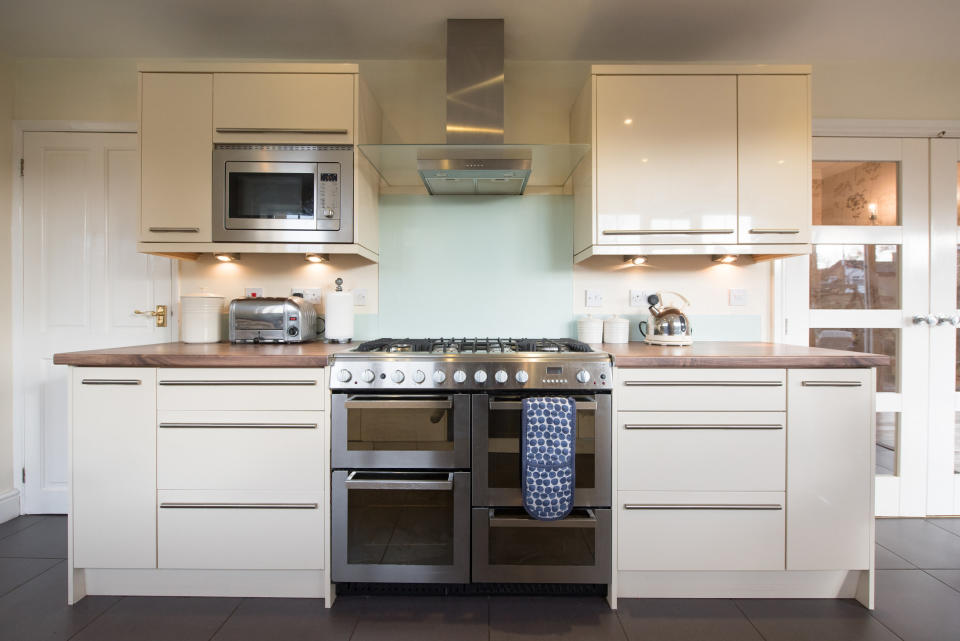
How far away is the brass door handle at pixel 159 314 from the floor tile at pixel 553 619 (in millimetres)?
2233

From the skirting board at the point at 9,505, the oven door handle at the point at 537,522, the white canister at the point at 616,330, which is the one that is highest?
the white canister at the point at 616,330

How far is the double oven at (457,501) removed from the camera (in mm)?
1750

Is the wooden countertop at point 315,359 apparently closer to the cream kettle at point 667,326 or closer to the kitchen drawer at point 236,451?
the kitchen drawer at point 236,451

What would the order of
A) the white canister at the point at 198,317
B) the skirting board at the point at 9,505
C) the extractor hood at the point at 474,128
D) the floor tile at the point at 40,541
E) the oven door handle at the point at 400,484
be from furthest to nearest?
1. the skirting board at the point at 9,505
2. the white canister at the point at 198,317
3. the floor tile at the point at 40,541
4. the extractor hood at the point at 474,128
5. the oven door handle at the point at 400,484

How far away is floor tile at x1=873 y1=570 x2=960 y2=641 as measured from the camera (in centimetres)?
162

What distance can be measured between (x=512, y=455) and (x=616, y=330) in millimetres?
919

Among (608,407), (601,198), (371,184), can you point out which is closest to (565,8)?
(601,198)

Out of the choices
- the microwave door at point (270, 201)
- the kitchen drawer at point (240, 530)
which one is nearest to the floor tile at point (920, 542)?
the kitchen drawer at point (240, 530)

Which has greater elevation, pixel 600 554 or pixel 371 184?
pixel 371 184

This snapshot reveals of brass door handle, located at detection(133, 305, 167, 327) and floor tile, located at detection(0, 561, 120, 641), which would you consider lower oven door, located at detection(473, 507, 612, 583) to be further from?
brass door handle, located at detection(133, 305, 167, 327)

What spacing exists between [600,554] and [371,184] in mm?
1957

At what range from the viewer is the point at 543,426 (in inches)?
65.9

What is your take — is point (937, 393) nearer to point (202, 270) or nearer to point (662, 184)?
point (662, 184)

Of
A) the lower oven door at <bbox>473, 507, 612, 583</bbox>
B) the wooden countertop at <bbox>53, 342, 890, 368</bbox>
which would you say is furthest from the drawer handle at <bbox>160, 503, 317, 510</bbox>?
the lower oven door at <bbox>473, 507, 612, 583</bbox>
